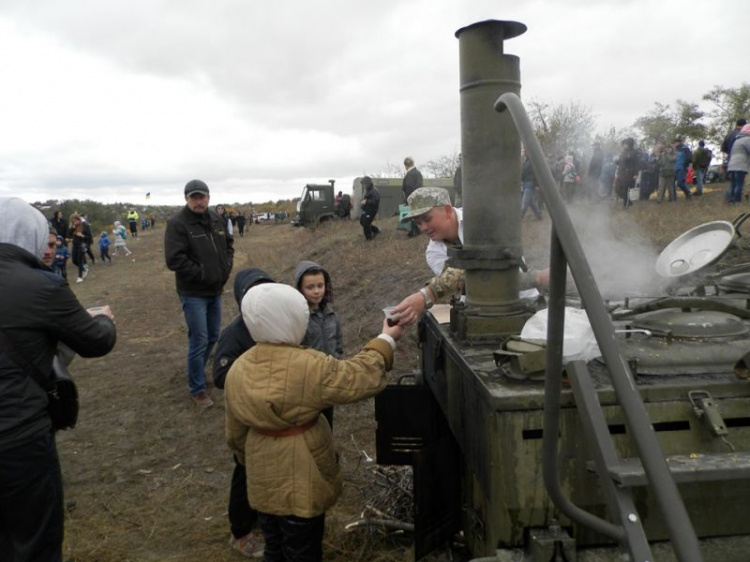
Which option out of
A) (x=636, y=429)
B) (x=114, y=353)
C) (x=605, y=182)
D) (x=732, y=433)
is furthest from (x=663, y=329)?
(x=605, y=182)

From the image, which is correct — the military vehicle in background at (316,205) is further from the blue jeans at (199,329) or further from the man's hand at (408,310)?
the man's hand at (408,310)

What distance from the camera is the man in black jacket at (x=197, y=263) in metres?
5.45

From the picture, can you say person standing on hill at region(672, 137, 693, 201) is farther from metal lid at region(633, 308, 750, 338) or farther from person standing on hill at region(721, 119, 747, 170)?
metal lid at region(633, 308, 750, 338)

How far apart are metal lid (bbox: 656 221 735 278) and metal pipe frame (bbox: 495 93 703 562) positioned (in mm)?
1942

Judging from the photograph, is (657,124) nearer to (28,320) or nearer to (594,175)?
(594,175)

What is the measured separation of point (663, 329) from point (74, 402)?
2541 millimetres

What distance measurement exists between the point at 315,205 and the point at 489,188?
987 inches

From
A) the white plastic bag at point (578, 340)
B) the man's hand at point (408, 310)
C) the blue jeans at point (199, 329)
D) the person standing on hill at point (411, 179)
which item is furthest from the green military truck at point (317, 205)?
the white plastic bag at point (578, 340)

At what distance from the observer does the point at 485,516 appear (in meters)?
2.08

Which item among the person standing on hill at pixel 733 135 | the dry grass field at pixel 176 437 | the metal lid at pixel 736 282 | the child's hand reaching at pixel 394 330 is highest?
the person standing on hill at pixel 733 135

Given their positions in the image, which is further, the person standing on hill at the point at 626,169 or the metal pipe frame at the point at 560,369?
the person standing on hill at the point at 626,169

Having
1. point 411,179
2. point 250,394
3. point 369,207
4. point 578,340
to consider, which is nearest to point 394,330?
point 250,394

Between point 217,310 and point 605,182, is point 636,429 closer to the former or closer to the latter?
point 217,310

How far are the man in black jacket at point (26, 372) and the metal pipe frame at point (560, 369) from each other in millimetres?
1958
